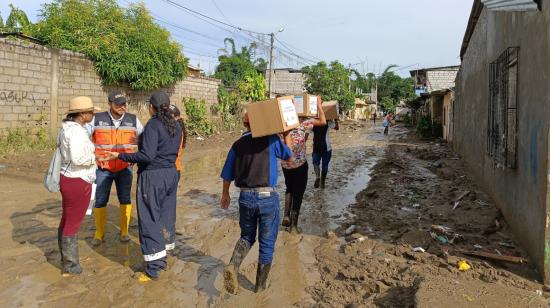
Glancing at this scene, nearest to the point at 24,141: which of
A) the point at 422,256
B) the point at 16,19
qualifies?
the point at 16,19

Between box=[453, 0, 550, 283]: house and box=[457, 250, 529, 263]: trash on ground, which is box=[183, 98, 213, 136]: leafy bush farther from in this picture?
box=[457, 250, 529, 263]: trash on ground

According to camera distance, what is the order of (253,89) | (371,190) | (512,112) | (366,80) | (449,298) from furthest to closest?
(366,80) < (253,89) < (371,190) < (512,112) < (449,298)

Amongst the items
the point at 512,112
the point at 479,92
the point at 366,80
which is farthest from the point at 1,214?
the point at 366,80

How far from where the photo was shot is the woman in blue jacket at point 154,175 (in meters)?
4.17

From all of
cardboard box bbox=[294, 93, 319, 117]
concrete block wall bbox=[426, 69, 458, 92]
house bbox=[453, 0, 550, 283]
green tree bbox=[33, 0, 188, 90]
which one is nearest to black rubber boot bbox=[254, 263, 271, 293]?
house bbox=[453, 0, 550, 283]

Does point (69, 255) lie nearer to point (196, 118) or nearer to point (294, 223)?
point (294, 223)

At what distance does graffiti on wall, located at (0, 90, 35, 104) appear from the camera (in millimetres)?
11516

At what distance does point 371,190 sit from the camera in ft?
29.2

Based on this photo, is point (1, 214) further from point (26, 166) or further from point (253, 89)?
point (253, 89)

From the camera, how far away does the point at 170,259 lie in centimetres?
487

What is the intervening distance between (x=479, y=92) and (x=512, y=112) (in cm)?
397

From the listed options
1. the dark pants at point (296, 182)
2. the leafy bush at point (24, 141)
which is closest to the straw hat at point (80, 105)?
the dark pants at point (296, 182)

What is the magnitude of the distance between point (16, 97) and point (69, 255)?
30.8ft

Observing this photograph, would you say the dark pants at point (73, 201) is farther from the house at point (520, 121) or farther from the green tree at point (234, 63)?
the green tree at point (234, 63)
